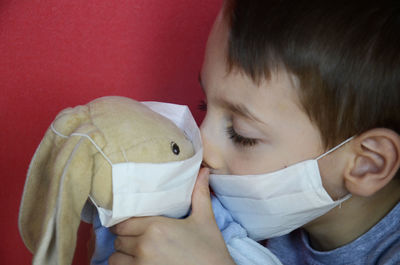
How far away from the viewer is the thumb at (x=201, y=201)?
755 millimetres

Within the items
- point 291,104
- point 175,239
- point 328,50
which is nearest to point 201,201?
point 175,239

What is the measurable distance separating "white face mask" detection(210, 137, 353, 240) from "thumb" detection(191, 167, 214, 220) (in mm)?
51

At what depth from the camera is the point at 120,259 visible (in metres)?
0.74

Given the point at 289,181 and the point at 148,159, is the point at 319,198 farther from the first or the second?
the point at 148,159

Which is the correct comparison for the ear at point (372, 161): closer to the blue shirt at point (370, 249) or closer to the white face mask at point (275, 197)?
the white face mask at point (275, 197)

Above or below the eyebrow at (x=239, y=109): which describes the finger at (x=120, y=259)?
below

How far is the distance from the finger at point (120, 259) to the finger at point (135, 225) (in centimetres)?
4

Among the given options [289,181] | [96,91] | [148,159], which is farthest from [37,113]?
[289,181]

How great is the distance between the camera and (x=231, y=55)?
72 centimetres

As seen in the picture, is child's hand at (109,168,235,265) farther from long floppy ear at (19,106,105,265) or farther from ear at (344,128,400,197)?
ear at (344,128,400,197)

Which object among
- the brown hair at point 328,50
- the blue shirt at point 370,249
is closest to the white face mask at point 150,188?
the brown hair at point 328,50

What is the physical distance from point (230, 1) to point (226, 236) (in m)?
0.42

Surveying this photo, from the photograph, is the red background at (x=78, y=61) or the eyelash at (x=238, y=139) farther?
the red background at (x=78, y=61)

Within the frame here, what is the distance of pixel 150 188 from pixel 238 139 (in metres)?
0.20
